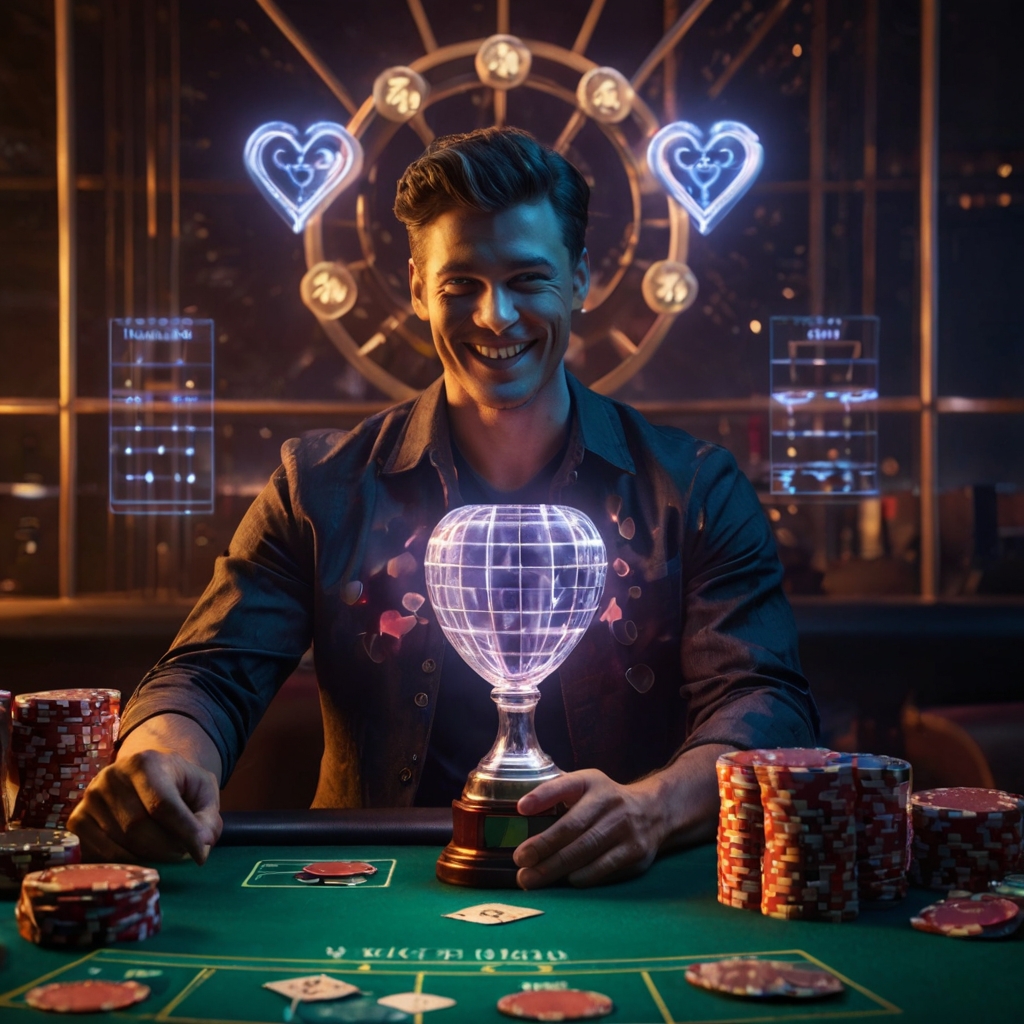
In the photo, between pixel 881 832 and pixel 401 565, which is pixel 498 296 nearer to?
pixel 401 565

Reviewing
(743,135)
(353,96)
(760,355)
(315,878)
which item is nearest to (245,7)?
(353,96)

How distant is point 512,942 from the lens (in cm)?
137

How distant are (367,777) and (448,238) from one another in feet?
3.01

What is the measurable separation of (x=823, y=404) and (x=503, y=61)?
1.52 metres

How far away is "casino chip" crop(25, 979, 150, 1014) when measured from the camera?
116cm

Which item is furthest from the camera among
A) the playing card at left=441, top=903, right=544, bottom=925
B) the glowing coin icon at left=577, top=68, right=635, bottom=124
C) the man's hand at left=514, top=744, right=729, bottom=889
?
the glowing coin icon at left=577, top=68, right=635, bottom=124

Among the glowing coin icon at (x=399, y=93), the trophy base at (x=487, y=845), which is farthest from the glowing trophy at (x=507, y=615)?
the glowing coin icon at (x=399, y=93)

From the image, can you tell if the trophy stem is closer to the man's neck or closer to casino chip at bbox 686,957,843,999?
casino chip at bbox 686,957,843,999

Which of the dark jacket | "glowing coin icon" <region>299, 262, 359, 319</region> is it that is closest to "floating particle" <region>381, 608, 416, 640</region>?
the dark jacket

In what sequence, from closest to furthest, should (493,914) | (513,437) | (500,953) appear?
(500,953) → (493,914) → (513,437)

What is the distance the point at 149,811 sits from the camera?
1627 mm

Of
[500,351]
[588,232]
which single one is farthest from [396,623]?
[588,232]

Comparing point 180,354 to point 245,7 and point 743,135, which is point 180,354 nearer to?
point 245,7

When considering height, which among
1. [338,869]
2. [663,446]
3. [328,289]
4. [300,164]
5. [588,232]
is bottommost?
[338,869]
